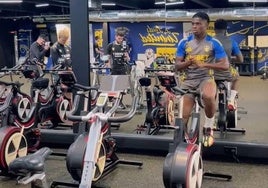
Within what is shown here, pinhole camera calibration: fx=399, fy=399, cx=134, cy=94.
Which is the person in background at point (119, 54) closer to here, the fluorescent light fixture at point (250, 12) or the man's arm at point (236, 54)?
the fluorescent light fixture at point (250, 12)

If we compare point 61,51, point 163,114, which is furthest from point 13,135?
point 61,51

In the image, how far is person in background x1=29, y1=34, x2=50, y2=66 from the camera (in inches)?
243

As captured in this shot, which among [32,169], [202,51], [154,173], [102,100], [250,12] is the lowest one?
[154,173]

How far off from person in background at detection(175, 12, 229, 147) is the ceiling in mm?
1736

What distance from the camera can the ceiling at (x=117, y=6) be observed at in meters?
5.51

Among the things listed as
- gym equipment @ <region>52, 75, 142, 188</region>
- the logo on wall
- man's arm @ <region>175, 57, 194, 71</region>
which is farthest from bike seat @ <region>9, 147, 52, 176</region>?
the logo on wall

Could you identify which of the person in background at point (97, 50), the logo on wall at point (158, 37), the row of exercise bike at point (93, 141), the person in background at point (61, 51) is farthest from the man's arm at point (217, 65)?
the person in background at point (61, 51)

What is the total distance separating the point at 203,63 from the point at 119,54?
308 cm

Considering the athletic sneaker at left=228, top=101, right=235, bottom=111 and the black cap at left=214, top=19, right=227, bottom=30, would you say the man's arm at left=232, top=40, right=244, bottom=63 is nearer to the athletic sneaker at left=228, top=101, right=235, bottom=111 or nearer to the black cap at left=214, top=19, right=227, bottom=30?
the black cap at left=214, top=19, right=227, bottom=30

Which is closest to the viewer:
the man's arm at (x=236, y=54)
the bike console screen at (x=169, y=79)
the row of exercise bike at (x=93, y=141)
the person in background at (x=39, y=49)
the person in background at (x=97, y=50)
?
the row of exercise bike at (x=93, y=141)

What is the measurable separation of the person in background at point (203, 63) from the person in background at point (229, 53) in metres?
0.95

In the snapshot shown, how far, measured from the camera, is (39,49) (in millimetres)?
6297

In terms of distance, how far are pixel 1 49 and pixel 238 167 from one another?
4.39 meters

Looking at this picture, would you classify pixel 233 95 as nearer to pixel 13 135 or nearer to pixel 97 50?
pixel 97 50
